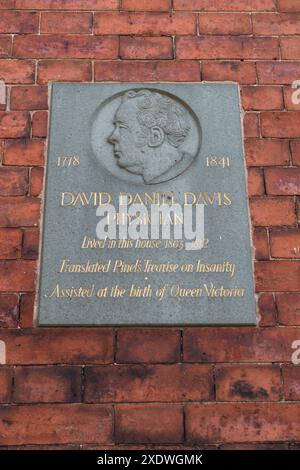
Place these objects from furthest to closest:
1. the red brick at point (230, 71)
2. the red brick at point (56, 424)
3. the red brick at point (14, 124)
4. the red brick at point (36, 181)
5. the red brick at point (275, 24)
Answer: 1. the red brick at point (275, 24)
2. the red brick at point (230, 71)
3. the red brick at point (14, 124)
4. the red brick at point (36, 181)
5. the red brick at point (56, 424)

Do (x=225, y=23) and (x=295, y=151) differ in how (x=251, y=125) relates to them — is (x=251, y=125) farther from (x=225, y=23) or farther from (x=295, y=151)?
(x=225, y=23)

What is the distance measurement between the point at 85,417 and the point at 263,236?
943 millimetres

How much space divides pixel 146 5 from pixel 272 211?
113cm

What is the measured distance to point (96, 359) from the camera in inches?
76.8

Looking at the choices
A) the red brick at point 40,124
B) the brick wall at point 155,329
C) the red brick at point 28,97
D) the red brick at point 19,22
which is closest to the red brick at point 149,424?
the brick wall at point 155,329

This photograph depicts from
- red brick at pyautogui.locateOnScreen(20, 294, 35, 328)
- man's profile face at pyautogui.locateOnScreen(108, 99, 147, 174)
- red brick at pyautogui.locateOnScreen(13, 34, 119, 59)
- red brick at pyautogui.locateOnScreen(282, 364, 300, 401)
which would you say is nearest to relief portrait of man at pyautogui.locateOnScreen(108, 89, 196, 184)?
man's profile face at pyautogui.locateOnScreen(108, 99, 147, 174)

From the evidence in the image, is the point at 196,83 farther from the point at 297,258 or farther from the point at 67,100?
the point at 297,258

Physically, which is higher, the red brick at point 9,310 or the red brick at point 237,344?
the red brick at point 9,310

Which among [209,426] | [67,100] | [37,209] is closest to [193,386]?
[209,426]

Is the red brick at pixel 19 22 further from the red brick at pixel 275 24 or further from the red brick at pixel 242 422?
the red brick at pixel 242 422

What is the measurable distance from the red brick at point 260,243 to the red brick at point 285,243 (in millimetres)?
24

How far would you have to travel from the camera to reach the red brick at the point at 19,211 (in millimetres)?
2137

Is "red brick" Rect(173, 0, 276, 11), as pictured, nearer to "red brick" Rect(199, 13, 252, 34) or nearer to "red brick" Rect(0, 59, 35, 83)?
"red brick" Rect(199, 13, 252, 34)

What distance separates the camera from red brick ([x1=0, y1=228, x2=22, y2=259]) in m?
2.09
